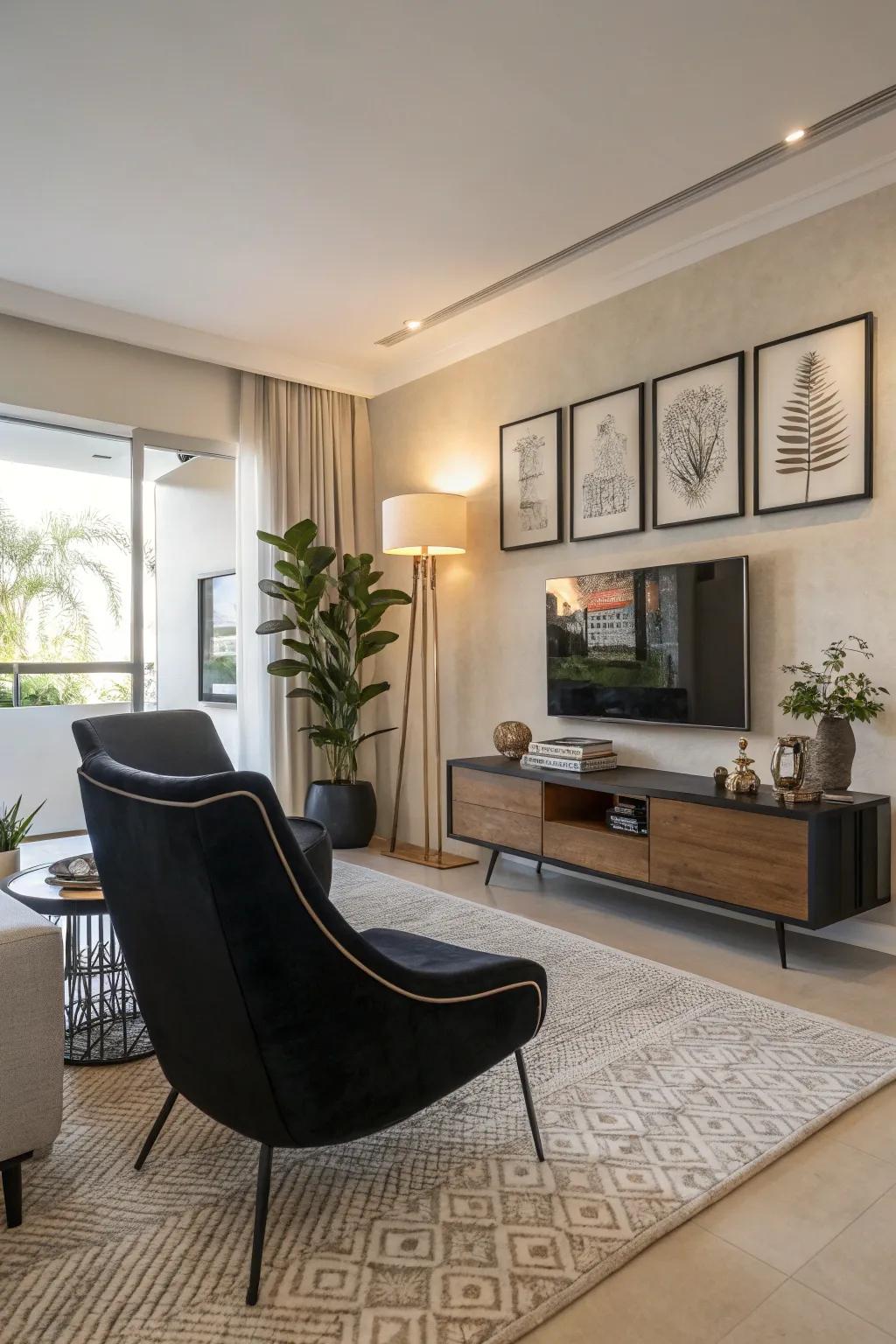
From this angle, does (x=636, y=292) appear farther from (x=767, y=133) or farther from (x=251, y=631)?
(x=251, y=631)

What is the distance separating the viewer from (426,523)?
4.44 m

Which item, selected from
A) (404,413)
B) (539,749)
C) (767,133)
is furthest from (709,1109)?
(404,413)

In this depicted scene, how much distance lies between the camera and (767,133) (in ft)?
9.63

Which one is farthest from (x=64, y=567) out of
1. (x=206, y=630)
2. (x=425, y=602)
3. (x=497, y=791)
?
(x=497, y=791)

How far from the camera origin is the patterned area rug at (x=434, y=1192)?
55.4 inches

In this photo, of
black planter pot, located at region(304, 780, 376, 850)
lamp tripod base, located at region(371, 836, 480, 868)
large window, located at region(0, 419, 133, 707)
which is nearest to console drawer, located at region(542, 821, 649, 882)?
lamp tripod base, located at region(371, 836, 480, 868)

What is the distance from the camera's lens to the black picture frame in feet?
17.0

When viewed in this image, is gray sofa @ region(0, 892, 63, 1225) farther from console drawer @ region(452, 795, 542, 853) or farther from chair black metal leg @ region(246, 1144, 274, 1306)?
console drawer @ region(452, 795, 542, 853)

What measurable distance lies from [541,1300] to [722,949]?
1.97 metres

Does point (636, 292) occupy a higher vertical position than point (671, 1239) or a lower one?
higher

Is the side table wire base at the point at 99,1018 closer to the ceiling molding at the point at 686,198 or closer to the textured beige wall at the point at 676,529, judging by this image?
the textured beige wall at the point at 676,529

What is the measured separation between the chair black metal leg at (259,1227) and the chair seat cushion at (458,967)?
0.38 metres

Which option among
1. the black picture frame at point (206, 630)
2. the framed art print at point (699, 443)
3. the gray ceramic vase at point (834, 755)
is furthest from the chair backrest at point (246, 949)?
the black picture frame at point (206, 630)

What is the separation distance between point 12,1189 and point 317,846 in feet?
4.74
